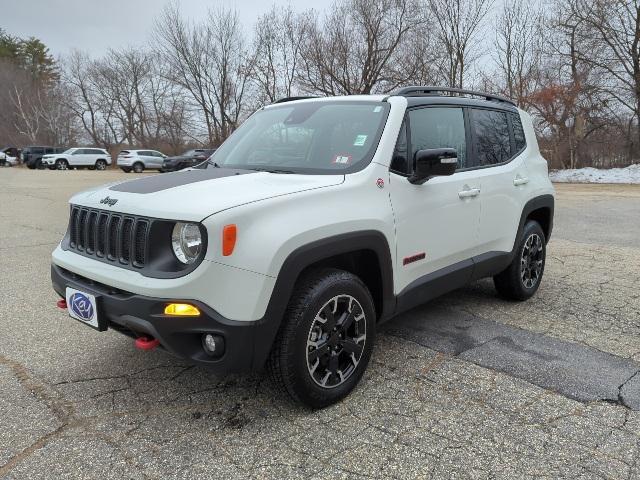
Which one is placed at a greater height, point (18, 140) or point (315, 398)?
point (18, 140)

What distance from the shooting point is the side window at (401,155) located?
10.4 ft

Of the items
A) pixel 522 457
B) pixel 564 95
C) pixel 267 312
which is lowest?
pixel 522 457

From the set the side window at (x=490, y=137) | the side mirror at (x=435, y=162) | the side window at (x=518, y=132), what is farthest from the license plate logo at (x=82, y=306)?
the side window at (x=518, y=132)

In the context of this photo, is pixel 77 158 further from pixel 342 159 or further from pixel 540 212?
pixel 342 159

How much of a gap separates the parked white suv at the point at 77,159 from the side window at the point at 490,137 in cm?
3936

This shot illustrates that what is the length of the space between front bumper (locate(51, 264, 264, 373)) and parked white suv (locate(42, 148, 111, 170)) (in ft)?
131

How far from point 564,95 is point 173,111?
3413cm

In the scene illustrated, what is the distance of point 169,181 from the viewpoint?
9.62 feet

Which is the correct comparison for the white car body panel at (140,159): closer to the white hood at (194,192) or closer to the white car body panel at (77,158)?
the white car body panel at (77,158)

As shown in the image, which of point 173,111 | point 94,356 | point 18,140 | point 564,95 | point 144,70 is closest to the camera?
point 94,356

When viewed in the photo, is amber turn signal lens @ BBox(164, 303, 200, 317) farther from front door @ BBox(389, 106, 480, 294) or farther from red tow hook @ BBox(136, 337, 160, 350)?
front door @ BBox(389, 106, 480, 294)

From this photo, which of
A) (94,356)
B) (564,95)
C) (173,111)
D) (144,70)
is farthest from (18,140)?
(94,356)

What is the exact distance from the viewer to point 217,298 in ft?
7.63

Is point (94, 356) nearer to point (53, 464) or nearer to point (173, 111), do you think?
point (53, 464)
